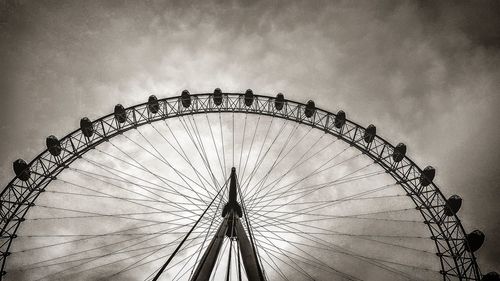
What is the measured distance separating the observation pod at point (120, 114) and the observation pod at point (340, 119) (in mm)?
13385

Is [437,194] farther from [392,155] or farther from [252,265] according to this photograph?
[252,265]

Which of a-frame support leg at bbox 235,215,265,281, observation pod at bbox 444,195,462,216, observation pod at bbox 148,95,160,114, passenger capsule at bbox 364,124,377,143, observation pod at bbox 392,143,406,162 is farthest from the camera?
observation pod at bbox 148,95,160,114

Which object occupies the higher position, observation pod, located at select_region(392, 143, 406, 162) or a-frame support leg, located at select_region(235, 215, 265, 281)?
observation pod, located at select_region(392, 143, 406, 162)

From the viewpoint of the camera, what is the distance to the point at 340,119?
63.5 ft

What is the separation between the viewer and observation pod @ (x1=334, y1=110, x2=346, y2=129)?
19.3m

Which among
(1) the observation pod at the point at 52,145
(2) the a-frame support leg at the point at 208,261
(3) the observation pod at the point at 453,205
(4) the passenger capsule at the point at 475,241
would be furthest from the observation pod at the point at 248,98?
(4) the passenger capsule at the point at 475,241

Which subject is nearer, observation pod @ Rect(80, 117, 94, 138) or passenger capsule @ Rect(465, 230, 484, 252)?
passenger capsule @ Rect(465, 230, 484, 252)

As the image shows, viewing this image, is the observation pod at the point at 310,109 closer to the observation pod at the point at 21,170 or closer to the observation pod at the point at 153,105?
the observation pod at the point at 153,105

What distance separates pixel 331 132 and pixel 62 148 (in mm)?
16101

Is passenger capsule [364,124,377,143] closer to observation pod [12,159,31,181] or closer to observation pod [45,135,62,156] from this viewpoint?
observation pod [45,135,62,156]

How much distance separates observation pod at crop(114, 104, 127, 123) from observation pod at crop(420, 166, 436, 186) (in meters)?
18.2

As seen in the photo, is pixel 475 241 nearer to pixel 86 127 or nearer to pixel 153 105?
pixel 153 105

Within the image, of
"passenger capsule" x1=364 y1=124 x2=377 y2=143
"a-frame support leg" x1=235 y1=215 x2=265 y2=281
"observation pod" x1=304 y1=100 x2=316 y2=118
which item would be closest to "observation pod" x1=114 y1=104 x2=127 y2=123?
"a-frame support leg" x1=235 y1=215 x2=265 y2=281

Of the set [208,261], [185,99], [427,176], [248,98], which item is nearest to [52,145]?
[185,99]
